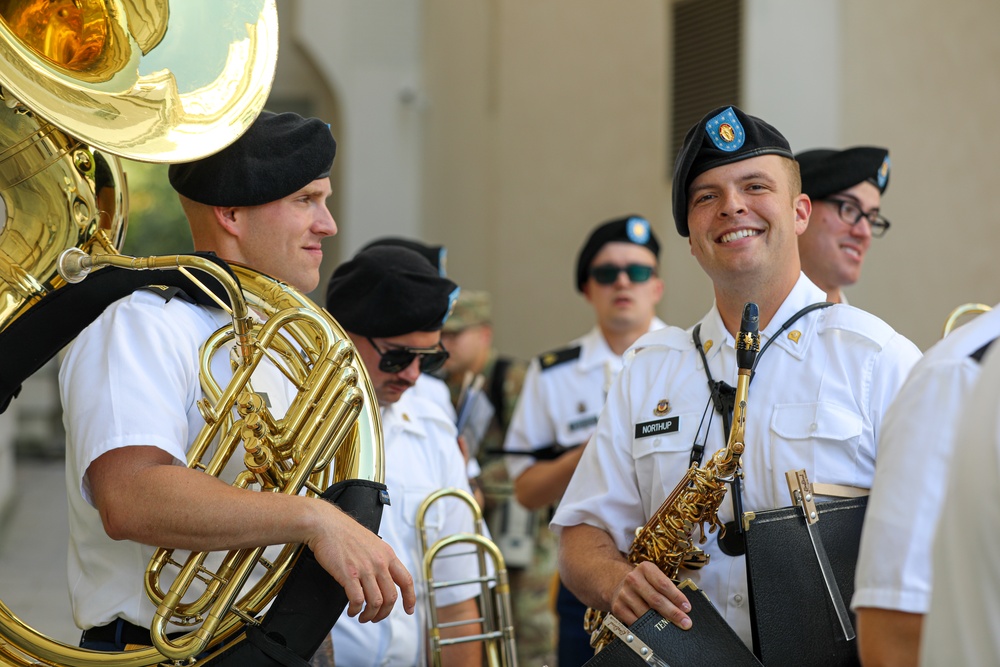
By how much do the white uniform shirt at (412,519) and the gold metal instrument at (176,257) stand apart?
2.61 feet

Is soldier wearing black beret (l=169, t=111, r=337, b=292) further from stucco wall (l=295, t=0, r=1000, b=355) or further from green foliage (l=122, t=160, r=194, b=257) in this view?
green foliage (l=122, t=160, r=194, b=257)

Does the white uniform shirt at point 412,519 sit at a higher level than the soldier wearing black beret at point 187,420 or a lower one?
lower

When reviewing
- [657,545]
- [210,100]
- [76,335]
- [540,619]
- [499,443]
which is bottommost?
[540,619]

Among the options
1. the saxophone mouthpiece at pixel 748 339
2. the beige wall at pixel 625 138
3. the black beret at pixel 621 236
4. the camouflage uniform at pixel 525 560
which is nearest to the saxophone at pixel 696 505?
the saxophone mouthpiece at pixel 748 339

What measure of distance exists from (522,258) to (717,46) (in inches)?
120

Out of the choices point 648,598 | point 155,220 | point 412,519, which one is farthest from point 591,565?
point 155,220

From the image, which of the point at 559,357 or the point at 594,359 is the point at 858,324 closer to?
the point at 594,359

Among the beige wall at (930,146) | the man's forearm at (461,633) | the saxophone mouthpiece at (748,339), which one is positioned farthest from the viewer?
the beige wall at (930,146)

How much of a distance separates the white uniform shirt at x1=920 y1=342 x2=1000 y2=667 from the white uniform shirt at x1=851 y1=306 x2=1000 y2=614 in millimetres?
157

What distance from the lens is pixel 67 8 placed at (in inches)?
116

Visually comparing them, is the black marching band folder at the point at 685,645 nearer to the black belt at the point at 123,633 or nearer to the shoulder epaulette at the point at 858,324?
the shoulder epaulette at the point at 858,324

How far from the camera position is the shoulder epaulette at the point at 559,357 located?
5.67 metres

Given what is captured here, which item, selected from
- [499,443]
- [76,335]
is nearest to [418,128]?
[499,443]

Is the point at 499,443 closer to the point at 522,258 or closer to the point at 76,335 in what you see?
the point at 76,335
